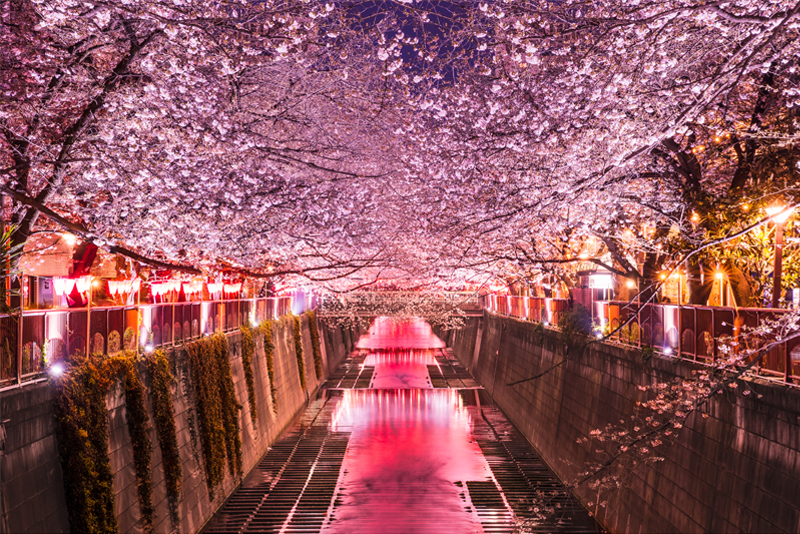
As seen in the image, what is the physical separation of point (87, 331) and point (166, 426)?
431cm

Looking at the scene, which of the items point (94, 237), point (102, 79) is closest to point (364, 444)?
point (94, 237)

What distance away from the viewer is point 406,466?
2397 centimetres

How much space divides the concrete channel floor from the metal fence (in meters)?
5.37

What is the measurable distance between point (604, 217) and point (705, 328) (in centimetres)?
458

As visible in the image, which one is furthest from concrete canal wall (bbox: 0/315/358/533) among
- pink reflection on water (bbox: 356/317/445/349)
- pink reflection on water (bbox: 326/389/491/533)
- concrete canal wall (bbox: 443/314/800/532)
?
pink reflection on water (bbox: 356/317/445/349)

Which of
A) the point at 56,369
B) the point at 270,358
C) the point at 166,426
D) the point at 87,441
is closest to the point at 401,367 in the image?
the point at 270,358

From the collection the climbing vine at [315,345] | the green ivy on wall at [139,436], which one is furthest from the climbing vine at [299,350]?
the green ivy on wall at [139,436]

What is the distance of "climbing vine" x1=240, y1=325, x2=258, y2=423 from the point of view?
902 inches

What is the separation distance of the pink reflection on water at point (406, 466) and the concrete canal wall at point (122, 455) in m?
3.57

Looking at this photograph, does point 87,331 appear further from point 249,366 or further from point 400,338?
point 400,338

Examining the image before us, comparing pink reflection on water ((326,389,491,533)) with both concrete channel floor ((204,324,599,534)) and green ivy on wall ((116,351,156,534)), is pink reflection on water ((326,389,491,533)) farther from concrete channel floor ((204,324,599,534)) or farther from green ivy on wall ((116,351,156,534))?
green ivy on wall ((116,351,156,534))

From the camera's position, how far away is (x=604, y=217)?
50.2 ft

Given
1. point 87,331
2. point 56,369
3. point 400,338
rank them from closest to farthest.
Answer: point 56,369, point 87,331, point 400,338

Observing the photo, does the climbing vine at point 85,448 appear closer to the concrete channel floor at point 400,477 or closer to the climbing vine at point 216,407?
the climbing vine at point 216,407
